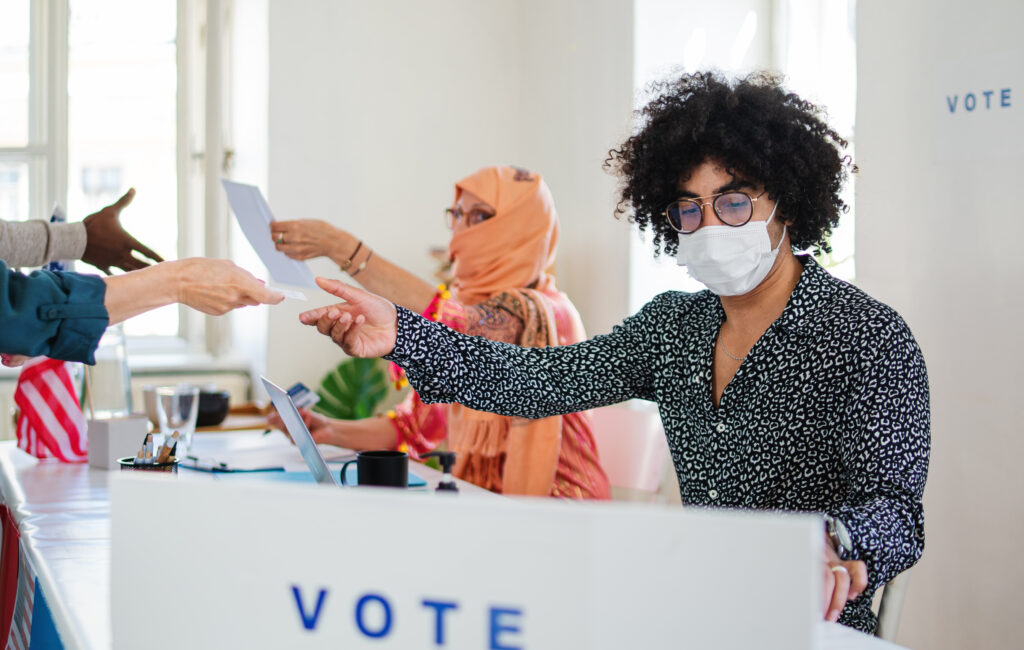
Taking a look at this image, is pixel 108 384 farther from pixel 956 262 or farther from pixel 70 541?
pixel 956 262

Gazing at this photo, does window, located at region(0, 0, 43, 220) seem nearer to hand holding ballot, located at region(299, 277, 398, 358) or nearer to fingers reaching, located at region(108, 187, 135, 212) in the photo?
fingers reaching, located at region(108, 187, 135, 212)

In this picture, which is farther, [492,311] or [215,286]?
[492,311]

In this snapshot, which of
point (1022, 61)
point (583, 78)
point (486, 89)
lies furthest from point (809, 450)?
point (486, 89)

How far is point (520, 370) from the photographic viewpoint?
141 centimetres

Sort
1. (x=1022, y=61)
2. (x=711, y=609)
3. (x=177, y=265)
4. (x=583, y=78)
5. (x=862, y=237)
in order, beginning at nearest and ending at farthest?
(x=711, y=609) < (x=177, y=265) < (x=1022, y=61) < (x=862, y=237) < (x=583, y=78)

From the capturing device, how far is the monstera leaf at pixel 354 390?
335 cm

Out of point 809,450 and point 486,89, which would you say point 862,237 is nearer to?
point 809,450

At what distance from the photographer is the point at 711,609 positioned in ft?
1.60

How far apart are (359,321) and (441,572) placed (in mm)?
791

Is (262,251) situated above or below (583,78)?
below

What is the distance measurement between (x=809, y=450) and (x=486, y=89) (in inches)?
107

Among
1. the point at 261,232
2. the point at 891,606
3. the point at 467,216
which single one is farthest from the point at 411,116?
the point at 891,606

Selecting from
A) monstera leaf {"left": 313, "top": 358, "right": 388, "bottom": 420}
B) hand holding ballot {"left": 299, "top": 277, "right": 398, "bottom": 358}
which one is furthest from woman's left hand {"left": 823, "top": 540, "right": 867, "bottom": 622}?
monstera leaf {"left": 313, "top": 358, "right": 388, "bottom": 420}

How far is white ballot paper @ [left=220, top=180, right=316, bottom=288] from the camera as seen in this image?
1848 millimetres
